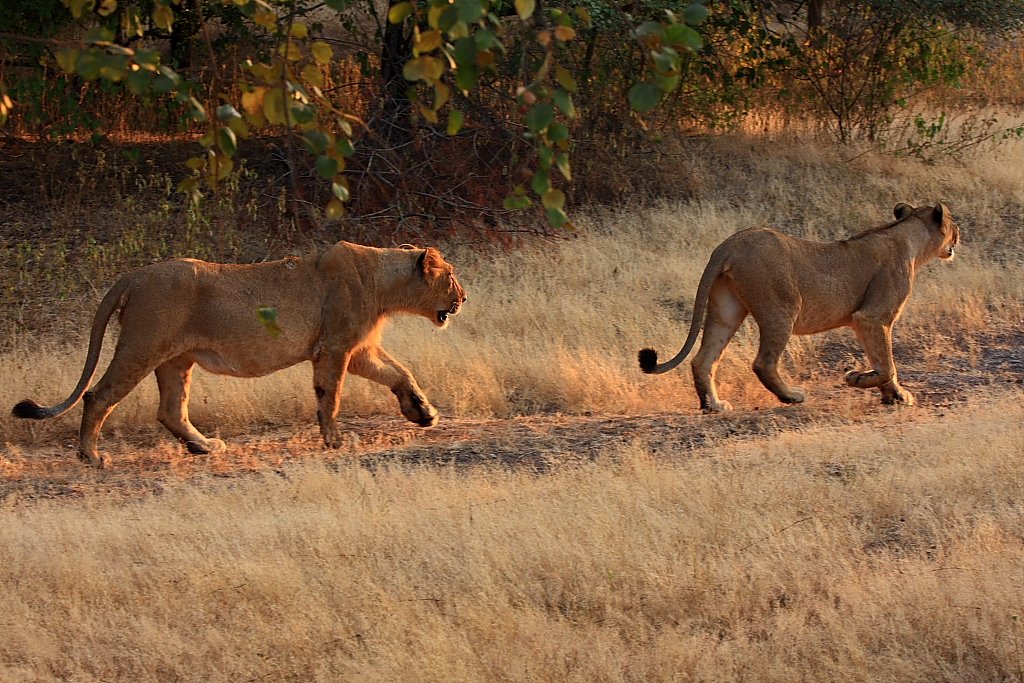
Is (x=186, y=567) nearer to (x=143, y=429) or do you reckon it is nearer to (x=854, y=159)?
(x=143, y=429)

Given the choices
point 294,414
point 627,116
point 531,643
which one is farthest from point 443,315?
point 627,116

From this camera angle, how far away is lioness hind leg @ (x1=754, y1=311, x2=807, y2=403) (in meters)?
8.93

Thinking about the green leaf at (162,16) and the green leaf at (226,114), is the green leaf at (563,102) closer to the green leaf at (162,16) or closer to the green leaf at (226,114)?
the green leaf at (226,114)

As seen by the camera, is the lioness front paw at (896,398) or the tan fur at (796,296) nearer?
the tan fur at (796,296)

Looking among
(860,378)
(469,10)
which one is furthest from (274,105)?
(860,378)

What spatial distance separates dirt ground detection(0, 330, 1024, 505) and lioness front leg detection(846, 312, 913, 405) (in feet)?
0.39

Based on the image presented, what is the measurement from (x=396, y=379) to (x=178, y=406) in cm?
136

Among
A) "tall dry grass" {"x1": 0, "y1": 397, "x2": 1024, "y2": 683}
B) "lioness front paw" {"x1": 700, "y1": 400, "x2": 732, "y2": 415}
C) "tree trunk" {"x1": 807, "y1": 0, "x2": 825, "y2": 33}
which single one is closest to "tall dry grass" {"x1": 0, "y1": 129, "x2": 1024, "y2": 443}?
"lioness front paw" {"x1": 700, "y1": 400, "x2": 732, "y2": 415}

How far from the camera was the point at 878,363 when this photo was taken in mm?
9148

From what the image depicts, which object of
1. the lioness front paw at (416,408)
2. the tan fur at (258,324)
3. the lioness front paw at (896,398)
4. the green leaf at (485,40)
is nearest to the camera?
the green leaf at (485,40)

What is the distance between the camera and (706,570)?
19.4ft

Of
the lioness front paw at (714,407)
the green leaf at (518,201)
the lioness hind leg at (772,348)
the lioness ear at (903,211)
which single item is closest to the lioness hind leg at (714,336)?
the lioness front paw at (714,407)

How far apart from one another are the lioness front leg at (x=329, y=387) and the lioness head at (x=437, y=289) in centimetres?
69

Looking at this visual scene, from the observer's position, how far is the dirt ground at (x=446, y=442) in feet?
26.1
